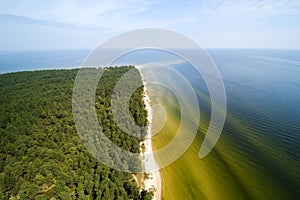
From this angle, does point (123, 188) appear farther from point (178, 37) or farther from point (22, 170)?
point (178, 37)

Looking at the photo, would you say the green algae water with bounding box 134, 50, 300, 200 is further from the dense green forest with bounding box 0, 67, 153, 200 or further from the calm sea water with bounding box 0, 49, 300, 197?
the dense green forest with bounding box 0, 67, 153, 200

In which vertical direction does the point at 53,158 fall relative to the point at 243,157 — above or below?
above

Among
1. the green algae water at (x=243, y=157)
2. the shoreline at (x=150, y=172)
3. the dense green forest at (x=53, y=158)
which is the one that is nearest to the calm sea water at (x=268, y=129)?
the green algae water at (x=243, y=157)

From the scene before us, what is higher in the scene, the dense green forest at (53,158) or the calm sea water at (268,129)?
the dense green forest at (53,158)

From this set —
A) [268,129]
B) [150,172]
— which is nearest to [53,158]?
[150,172]

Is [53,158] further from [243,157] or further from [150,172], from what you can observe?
[243,157]

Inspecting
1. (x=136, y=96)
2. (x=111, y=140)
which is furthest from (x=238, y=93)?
(x=111, y=140)

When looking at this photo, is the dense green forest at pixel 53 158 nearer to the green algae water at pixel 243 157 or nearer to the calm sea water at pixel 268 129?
the green algae water at pixel 243 157

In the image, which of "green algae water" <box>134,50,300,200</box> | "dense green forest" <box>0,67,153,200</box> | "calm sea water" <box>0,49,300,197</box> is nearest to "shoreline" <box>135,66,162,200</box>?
"green algae water" <box>134,50,300,200</box>

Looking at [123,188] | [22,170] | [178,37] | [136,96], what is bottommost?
[123,188]
